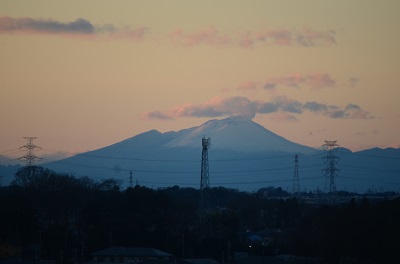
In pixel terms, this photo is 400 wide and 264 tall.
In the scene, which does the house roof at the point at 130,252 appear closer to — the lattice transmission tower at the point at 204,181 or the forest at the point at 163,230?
the forest at the point at 163,230

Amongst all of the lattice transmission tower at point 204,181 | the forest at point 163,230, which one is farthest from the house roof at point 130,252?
the lattice transmission tower at point 204,181

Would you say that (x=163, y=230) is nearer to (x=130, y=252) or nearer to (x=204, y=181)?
(x=204, y=181)

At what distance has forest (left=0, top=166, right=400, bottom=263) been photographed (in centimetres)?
3747

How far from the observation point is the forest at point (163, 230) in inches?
1475

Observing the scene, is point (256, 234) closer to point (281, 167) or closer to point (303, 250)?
point (303, 250)

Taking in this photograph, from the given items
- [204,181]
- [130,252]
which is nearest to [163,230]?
[204,181]

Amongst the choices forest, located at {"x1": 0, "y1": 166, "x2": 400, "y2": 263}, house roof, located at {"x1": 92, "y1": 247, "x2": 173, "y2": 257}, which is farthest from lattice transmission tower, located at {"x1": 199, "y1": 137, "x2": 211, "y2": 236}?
house roof, located at {"x1": 92, "y1": 247, "x2": 173, "y2": 257}

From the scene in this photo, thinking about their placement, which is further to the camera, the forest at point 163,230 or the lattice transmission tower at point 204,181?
the lattice transmission tower at point 204,181

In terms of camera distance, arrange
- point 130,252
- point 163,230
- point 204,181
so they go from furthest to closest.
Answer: point 204,181, point 163,230, point 130,252

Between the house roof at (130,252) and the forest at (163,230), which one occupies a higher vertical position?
the forest at (163,230)

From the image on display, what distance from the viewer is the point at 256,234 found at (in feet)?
189

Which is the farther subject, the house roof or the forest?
the house roof

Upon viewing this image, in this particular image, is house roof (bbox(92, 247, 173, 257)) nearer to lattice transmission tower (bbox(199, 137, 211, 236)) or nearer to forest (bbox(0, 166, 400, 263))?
forest (bbox(0, 166, 400, 263))

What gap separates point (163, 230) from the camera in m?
47.0
